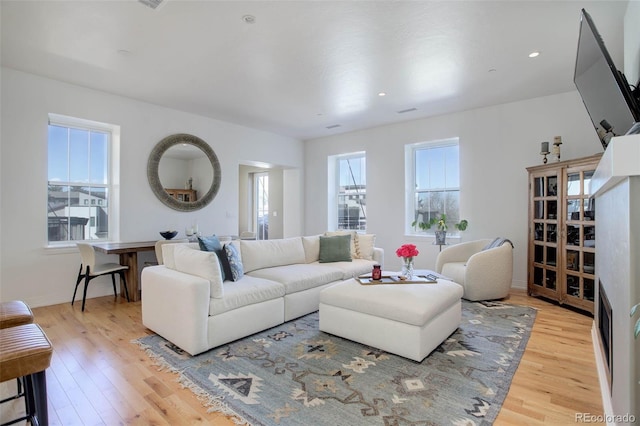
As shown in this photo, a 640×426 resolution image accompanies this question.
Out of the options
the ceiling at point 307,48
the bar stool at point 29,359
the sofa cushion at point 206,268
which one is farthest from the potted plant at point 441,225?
the bar stool at point 29,359

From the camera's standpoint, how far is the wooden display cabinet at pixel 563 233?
3408mm

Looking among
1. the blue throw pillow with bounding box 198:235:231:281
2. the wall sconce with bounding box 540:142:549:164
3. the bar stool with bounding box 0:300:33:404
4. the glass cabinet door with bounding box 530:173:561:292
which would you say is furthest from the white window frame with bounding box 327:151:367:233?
the bar stool with bounding box 0:300:33:404

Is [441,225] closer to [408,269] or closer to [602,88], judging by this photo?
[408,269]

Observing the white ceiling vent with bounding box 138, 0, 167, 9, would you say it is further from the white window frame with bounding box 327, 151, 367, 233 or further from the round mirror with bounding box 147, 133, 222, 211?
the white window frame with bounding box 327, 151, 367, 233

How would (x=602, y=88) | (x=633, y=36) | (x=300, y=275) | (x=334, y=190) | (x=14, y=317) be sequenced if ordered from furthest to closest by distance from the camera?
(x=334, y=190)
(x=300, y=275)
(x=633, y=36)
(x=602, y=88)
(x=14, y=317)

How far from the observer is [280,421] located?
169 centimetres

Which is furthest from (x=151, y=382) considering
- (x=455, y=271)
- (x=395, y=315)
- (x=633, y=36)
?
(x=633, y=36)

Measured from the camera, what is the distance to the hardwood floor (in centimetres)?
176

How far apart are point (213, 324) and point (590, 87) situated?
10.6 feet

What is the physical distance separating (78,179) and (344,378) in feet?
14.3

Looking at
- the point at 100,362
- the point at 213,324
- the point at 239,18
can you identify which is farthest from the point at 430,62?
the point at 100,362

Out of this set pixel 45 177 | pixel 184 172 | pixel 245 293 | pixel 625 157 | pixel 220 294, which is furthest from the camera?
pixel 184 172

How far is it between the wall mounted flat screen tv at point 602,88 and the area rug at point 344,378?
1719 mm

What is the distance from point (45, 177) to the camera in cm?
380
